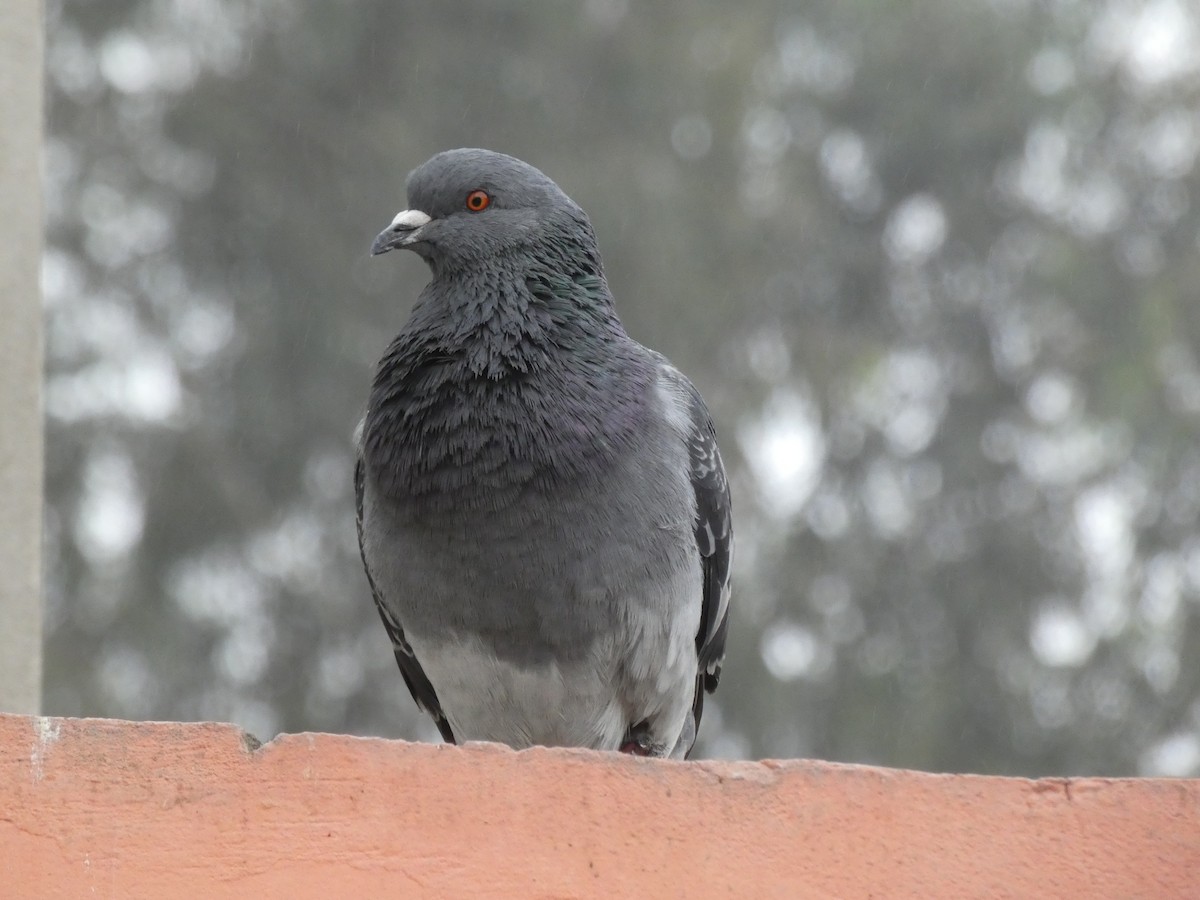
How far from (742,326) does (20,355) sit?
272 inches

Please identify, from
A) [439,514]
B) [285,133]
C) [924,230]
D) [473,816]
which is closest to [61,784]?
[473,816]

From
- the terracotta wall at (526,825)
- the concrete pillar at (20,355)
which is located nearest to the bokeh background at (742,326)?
the concrete pillar at (20,355)

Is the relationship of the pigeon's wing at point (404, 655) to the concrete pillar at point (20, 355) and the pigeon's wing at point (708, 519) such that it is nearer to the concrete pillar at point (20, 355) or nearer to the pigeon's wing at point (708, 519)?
the pigeon's wing at point (708, 519)

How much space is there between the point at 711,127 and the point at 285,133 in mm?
2741

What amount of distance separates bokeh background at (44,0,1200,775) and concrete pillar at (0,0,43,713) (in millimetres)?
5497

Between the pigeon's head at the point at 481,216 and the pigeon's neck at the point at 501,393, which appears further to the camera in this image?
the pigeon's head at the point at 481,216

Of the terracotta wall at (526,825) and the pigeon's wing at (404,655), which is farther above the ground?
the terracotta wall at (526,825)

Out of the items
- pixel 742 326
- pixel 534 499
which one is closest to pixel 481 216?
pixel 534 499

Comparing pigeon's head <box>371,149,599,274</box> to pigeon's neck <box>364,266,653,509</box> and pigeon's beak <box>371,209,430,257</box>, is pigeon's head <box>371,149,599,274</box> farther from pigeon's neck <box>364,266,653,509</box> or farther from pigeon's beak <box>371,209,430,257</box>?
pigeon's neck <box>364,266,653,509</box>

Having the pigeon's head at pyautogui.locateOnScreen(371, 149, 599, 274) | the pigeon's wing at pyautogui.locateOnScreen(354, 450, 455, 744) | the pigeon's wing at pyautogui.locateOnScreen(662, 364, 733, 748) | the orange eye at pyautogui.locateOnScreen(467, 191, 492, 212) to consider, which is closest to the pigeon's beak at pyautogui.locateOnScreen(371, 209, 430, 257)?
the pigeon's head at pyautogui.locateOnScreen(371, 149, 599, 274)

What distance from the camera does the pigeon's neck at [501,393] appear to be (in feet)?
11.2

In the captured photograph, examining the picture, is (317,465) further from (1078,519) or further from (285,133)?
(1078,519)

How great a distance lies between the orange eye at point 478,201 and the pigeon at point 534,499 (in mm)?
30

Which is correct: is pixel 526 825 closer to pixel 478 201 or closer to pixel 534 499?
pixel 534 499
